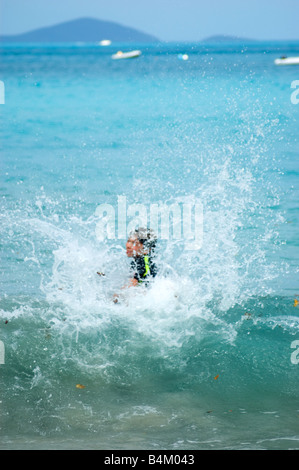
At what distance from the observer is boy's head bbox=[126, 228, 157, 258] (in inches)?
297

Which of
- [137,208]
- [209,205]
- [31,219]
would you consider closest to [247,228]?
[209,205]

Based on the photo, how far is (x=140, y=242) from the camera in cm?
755

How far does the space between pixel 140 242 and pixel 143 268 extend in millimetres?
395

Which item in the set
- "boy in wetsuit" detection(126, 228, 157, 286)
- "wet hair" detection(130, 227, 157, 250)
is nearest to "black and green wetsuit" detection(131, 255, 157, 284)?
"boy in wetsuit" detection(126, 228, 157, 286)

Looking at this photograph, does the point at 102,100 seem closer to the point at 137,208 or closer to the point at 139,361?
the point at 137,208

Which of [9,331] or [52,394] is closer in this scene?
[52,394]

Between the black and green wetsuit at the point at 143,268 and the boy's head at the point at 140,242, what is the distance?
0.09 m

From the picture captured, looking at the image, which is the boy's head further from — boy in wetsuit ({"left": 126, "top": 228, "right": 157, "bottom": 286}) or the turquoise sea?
the turquoise sea

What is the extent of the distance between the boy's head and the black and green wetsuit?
0.09m

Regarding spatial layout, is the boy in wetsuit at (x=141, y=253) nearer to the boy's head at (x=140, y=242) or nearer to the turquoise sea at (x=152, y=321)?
Answer: the boy's head at (x=140, y=242)

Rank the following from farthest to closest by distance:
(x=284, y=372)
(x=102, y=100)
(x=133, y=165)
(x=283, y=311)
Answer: (x=102, y=100) → (x=133, y=165) → (x=283, y=311) → (x=284, y=372)

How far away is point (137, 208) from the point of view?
13992mm

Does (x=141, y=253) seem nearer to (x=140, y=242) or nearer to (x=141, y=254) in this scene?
(x=141, y=254)
